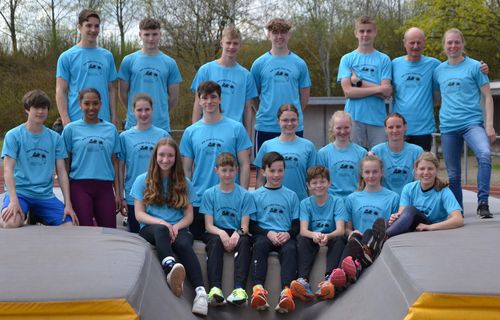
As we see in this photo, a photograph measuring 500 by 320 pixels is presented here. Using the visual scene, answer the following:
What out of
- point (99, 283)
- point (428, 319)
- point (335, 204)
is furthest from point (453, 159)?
point (99, 283)

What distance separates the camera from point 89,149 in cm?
563

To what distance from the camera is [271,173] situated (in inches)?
213

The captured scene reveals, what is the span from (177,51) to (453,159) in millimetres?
21176

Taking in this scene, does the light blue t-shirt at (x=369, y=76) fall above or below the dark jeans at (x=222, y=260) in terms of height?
above

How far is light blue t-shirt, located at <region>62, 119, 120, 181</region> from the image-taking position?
5.64m

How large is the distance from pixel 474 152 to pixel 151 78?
3131 millimetres

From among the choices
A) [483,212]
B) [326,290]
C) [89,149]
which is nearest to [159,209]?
[89,149]

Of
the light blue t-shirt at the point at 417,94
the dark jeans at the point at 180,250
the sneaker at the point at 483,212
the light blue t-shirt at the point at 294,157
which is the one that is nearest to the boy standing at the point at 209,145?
the light blue t-shirt at the point at 294,157

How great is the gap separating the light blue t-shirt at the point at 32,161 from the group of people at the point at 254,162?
0.01 metres

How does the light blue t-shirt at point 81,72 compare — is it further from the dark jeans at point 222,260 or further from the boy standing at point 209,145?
the dark jeans at point 222,260

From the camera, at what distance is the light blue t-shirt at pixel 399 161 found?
5.84m

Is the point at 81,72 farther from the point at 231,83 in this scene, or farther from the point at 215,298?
the point at 215,298

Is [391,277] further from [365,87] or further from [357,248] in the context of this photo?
[365,87]

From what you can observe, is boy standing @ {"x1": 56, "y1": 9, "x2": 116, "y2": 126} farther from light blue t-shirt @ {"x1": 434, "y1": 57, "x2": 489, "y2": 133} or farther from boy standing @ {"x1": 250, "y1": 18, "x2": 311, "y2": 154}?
light blue t-shirt @ {"x1": 434, "y1": 57, "x2": 489, "y2": 133}
